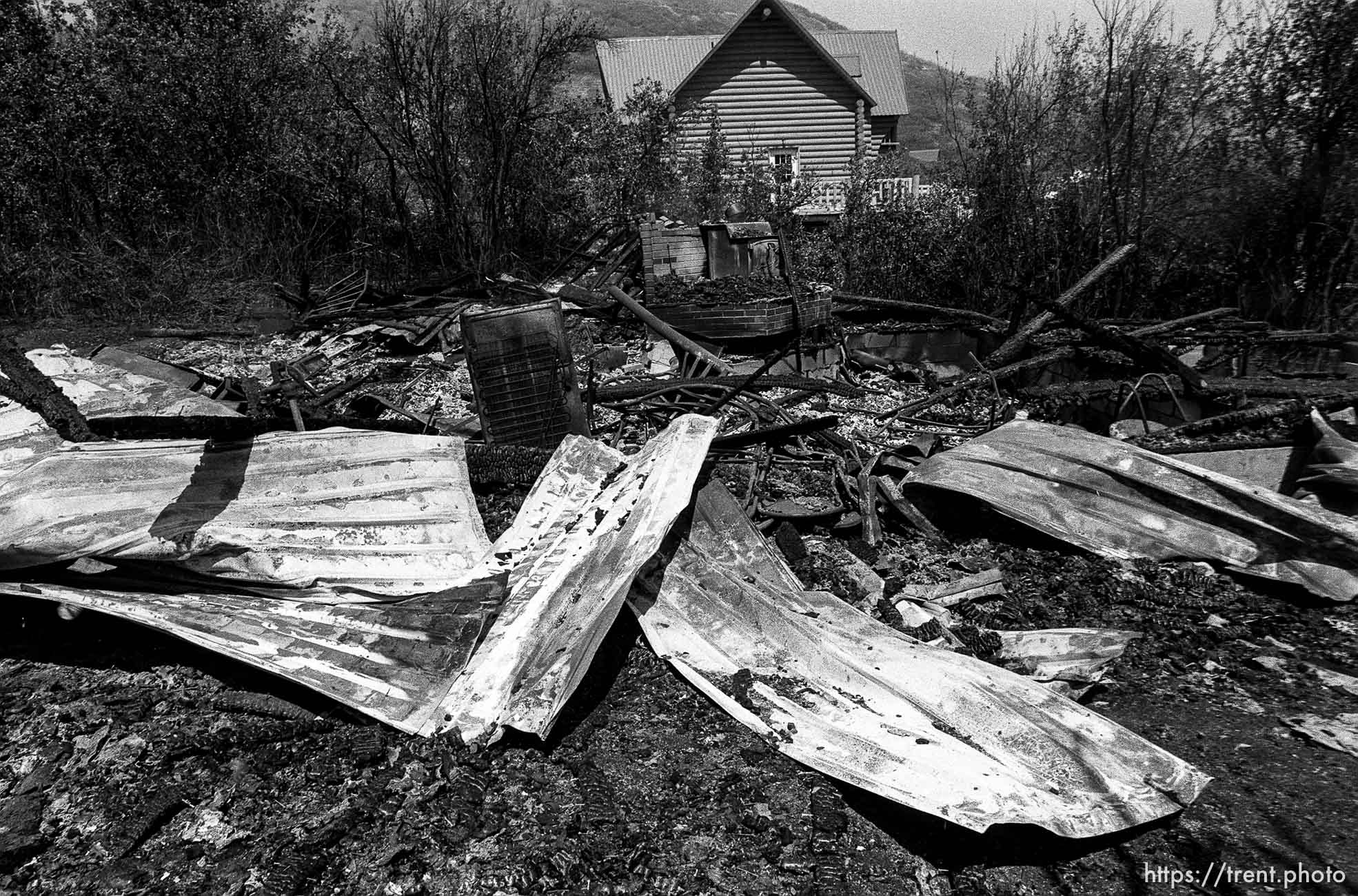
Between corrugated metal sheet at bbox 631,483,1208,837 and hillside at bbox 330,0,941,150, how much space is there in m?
42.1

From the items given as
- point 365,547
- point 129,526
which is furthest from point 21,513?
point 365,547

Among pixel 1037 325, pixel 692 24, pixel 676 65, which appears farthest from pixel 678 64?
pixel 692 24

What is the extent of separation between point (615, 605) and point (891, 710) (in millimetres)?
1030

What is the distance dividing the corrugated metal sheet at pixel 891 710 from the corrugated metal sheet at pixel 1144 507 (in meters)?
1.36

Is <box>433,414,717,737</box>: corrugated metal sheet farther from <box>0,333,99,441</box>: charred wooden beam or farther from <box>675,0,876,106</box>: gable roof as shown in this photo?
<box>675,0,876,106</box>: gable roof

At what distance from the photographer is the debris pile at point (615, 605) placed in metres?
2.34

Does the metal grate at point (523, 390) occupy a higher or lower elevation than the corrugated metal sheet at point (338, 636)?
higher

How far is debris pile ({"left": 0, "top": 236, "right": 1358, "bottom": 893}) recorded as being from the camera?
234 cm

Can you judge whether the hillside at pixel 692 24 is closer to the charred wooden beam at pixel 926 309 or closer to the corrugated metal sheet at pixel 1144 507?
the charred wooden beam at pixel 926 309

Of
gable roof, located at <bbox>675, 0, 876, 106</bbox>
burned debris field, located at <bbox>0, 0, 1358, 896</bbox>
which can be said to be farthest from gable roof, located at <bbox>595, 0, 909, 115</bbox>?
burned debris field, located at <bbox>0, 0, 1358, 896</bbox>

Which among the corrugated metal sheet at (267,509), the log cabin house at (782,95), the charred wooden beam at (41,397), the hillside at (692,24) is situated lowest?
the corrugated metal sheet at (267,509)

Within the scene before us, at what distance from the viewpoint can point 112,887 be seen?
2.16 m

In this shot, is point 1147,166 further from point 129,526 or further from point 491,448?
point 129,526

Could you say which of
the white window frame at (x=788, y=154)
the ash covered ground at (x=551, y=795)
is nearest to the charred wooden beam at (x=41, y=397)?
the ash covered ground at (x=551, y=795)
